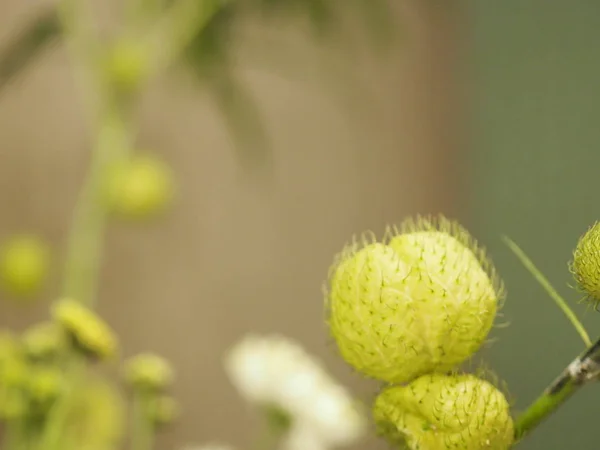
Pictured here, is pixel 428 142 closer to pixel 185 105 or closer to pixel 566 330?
pixel 566 330

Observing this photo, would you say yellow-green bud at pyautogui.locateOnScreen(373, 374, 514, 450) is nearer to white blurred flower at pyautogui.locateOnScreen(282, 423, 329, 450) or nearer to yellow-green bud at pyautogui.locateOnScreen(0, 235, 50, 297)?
white blurred flower at pyautogui.locateOnScreen(282, 423, 329, 450)

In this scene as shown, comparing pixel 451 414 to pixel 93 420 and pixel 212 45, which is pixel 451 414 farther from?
pixel 212 45

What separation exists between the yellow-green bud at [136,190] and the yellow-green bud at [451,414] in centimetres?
43

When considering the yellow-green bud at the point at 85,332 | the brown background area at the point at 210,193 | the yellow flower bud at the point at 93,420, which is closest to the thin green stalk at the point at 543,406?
the yellow-green bud at the point at 85,332

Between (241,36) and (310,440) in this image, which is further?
(241,36)

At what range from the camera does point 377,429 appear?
15 cm

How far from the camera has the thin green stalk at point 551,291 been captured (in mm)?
148

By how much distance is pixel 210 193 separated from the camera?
84 cm

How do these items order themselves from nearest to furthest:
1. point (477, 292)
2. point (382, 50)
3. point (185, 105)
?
point (477, 292)
point (382, 50)
point (185, 105)

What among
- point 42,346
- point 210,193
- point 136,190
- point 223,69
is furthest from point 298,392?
point 210,193

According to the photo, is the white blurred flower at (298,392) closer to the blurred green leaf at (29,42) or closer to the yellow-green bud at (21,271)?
the yellow-green bud at (21,271)

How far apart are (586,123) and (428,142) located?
26cm

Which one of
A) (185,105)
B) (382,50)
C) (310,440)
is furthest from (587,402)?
(185,105)

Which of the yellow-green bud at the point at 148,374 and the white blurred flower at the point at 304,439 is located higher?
the yellow-green bud at the point at 148,374
